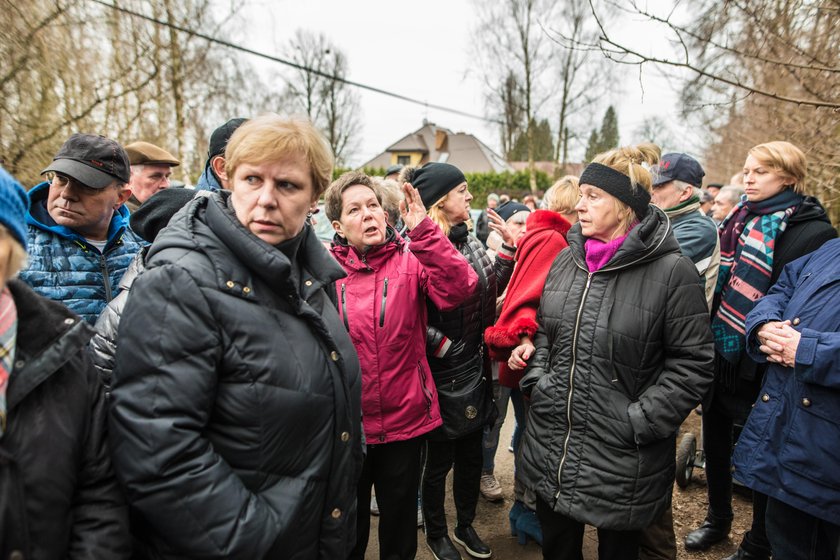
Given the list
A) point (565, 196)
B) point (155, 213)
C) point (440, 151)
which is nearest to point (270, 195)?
point (155, 213)

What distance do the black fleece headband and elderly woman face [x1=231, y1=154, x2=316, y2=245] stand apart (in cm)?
145

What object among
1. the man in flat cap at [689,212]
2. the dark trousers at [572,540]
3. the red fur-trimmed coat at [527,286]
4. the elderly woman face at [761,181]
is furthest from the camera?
the man in flat cap at [689,212]

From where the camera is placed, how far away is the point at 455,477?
3.05 m

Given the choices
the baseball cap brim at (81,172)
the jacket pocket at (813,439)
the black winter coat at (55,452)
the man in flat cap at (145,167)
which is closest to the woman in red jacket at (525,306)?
the jacket pocket at (813,439)

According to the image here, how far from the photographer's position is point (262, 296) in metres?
1.42

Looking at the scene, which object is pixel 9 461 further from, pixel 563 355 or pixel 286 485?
pixel 563 355

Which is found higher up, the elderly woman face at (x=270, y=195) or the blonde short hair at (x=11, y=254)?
the elderly woman face at (x=270, y=195)

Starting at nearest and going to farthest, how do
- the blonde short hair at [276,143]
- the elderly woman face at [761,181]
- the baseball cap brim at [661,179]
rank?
the blonde short hair at [276,143], the elderly woman face at [761,181], the baseball cap brim at [661,179]

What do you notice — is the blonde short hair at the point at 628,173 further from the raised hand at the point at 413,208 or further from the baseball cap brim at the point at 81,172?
the baseball cap brim at the point at 81,172

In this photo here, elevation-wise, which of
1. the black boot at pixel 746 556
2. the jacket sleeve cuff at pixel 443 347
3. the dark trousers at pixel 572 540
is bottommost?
the black boot at pixel 746 556

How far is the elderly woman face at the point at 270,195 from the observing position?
4.90 feet

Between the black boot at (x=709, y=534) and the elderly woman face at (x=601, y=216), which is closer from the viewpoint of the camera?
the elderly woman face at (x=601, y=216)

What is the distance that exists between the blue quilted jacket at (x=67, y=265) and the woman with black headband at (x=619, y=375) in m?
2.08

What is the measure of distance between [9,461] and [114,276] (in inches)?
55.5
